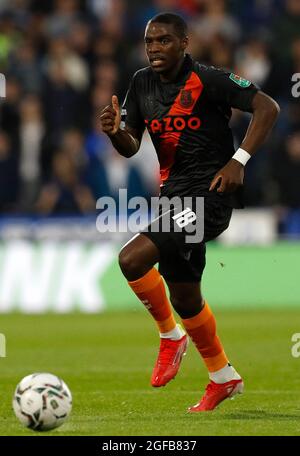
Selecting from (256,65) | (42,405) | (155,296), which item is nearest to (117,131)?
(155,296)

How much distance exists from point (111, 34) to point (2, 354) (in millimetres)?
8426

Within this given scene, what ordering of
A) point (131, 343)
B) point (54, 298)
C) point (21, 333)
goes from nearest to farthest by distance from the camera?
point (131, 343)
point (21, 333)
point (54, 298)

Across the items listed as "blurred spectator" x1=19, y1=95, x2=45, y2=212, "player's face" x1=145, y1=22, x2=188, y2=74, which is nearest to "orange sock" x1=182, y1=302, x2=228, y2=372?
"player's face" x1=145, y1=22, x2=188, y2=74

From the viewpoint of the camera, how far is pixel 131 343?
12.7m

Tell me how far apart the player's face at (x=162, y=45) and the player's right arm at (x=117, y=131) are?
1.25 feet

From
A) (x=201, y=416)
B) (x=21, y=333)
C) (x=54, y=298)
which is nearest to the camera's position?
(x=201, y=416)

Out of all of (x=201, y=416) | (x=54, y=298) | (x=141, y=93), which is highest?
(x=141, y=93)

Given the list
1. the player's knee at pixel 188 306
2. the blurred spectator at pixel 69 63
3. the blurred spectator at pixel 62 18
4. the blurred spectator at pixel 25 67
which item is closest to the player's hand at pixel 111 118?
the player's knee at pixel 188 306

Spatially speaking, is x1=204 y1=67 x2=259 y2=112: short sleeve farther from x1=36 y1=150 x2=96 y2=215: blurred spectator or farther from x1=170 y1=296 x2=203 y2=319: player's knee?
x1=36 y1=150 x2=96 y2=215: blurred spectator

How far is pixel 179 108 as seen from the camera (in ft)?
26.6

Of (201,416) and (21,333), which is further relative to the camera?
Result: (21,333)

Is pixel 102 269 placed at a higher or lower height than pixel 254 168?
lower

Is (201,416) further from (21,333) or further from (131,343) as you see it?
(21,333)
